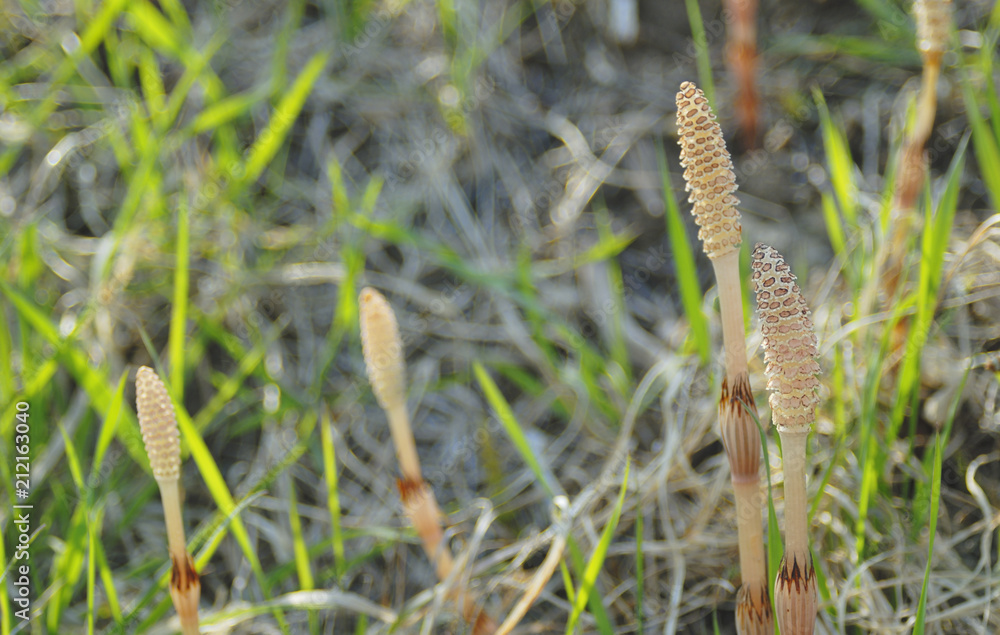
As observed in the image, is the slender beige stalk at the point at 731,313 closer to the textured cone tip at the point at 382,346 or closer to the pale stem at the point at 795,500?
the pale stem at the point at 795,500

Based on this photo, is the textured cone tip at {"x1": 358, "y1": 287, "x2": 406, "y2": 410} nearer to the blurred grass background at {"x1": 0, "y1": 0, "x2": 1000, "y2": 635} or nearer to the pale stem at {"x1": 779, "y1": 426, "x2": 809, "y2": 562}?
the blurred grass background at {"x1": 0, "y1": 0, "x2": 1000, "y2": 635}

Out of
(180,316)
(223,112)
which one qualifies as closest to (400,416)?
(180,316)

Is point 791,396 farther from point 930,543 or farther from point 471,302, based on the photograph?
point 471,302

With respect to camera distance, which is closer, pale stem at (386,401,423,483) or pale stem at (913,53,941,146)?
pale stem at (386,401,423,483)

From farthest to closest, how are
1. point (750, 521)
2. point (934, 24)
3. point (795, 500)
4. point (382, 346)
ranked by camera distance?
point (934, 24)
point (382, 346)
point (750, 521)
point (795, 500)

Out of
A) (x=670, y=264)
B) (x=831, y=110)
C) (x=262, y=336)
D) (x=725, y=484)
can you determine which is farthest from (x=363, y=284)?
(x=831, y=110)

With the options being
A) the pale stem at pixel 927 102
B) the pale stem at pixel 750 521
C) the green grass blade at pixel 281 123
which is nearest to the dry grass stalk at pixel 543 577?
the pale stem at pixel 750 521

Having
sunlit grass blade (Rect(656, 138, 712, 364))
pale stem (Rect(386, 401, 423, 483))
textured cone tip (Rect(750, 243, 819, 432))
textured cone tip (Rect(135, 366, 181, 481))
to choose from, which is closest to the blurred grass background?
sunlit grass blade (Rect(656, 138, 712, 364))
